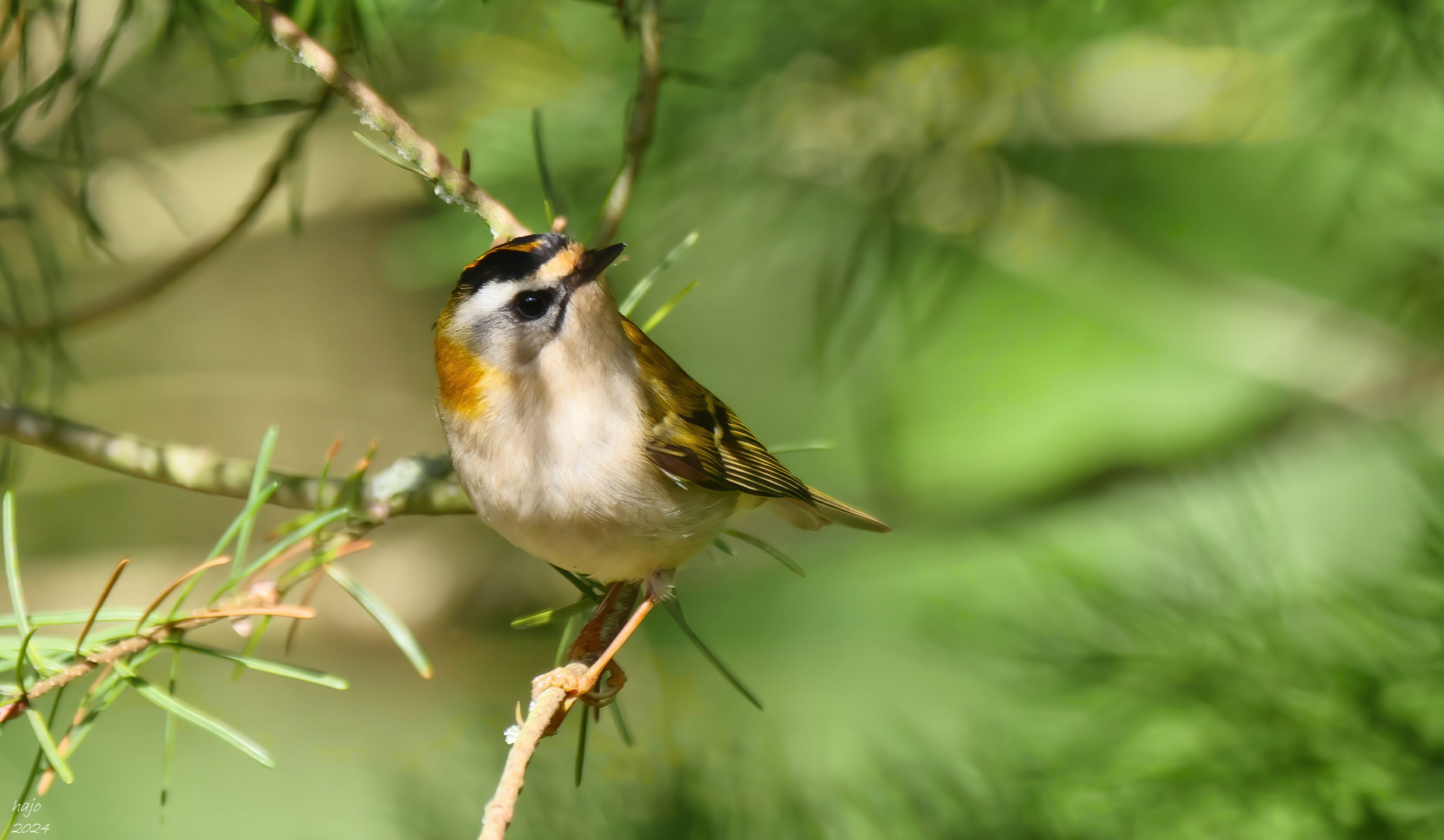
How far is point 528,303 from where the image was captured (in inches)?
26.5

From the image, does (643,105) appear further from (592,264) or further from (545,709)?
(545,709)

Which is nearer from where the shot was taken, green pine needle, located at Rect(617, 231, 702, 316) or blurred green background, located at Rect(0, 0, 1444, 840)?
green pine needle, located at Rect(617, 231, 702, 316)

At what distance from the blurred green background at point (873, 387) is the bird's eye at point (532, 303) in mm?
204

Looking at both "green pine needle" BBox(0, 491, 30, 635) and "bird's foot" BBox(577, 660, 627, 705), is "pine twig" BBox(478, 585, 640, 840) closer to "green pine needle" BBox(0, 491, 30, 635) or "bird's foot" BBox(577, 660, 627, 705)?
"bird's foot" BBox(577, 660, 627, 705)

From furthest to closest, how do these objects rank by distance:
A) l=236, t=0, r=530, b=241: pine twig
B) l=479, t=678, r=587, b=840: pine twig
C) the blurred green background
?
the blurred green background → l=236, t=0, r=530, b=241: pine twig → l=479, t=678, r=587, b=840: pine twig

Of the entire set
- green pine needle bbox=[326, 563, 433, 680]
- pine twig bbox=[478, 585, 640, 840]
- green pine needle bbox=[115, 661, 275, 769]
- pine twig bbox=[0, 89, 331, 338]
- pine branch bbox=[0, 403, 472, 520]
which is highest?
pine twig bbox=[0, 89, 331, 338]

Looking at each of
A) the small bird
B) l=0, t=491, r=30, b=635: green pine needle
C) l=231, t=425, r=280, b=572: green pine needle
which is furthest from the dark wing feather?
l=0, t=491, r=30, b=635: green pine needle

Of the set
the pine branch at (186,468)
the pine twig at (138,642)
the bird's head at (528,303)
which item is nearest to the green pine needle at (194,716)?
the pine twig at (138,642)

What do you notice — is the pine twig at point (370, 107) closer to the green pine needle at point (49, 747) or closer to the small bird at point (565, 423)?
the small bird at point (565, 423)

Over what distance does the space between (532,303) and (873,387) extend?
936 millimetres

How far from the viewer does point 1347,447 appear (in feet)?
4.93

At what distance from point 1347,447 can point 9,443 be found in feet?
5.36

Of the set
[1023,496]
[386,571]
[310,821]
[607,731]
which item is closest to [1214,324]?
[1023,496]

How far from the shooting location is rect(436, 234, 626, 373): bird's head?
64cm
